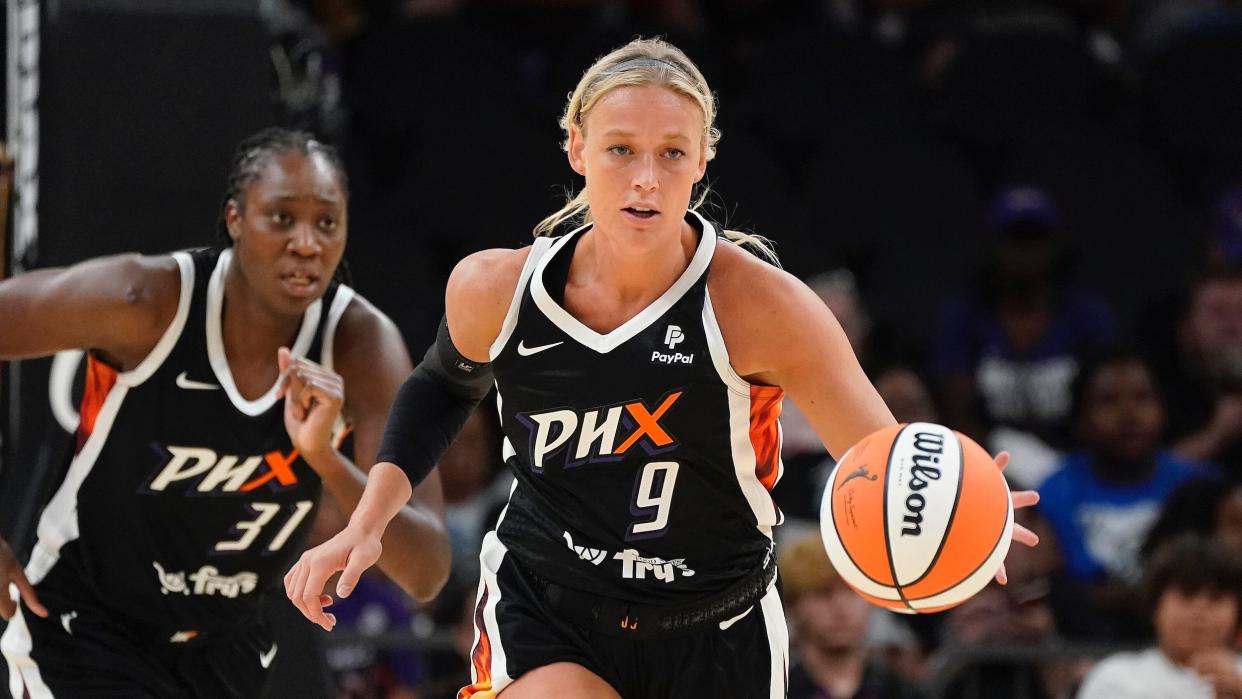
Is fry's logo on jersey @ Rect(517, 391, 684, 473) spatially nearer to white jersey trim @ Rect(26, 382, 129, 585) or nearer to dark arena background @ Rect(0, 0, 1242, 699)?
white jersey trim @ Rect(26, 382, 129, 585)

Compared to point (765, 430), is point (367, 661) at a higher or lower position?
lower

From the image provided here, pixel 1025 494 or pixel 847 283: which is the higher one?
pixel 847 283

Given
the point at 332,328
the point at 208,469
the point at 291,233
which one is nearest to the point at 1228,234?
the point at 332,328

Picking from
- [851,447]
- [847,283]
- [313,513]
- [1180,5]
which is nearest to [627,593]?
[851,447]

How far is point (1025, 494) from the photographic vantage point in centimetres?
354

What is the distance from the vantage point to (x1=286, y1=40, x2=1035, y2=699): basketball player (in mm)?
3541

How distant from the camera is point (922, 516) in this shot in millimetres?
3311

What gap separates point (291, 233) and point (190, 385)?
47cm

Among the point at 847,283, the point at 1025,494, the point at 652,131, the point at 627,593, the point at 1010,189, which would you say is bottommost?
the point at 627,593

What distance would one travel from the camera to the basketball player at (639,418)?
11.6 ft

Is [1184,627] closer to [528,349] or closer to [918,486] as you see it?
[918,486]

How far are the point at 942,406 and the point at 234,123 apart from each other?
3.72 meters

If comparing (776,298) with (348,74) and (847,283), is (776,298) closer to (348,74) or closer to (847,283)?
(847,283)

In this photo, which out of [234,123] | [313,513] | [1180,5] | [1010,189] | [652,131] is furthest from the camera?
[1180,5]
